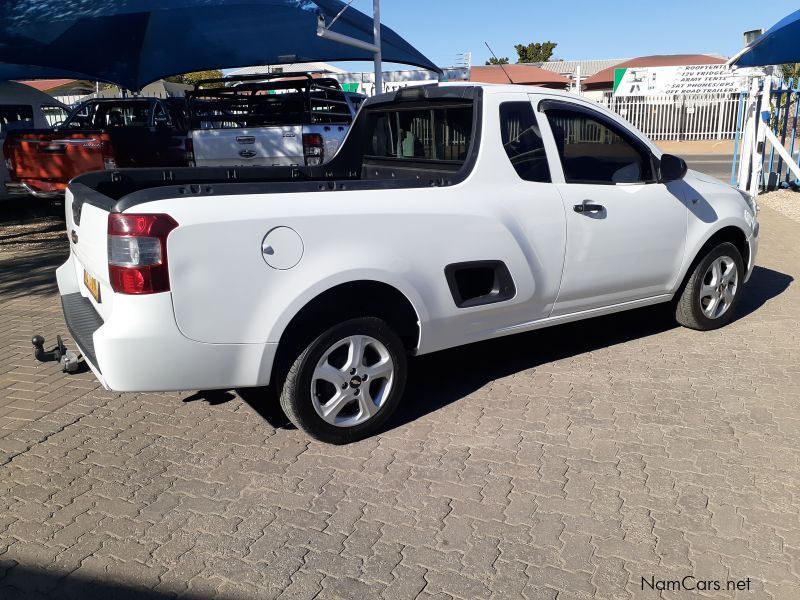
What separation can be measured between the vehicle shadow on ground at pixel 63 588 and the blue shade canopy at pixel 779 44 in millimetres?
12206

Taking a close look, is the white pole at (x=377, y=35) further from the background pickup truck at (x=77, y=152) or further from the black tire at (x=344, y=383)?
the black tire at (x=344, y=383)

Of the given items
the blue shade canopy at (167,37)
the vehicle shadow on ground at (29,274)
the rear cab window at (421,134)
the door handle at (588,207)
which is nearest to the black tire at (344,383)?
the rear cab window at (421,134)

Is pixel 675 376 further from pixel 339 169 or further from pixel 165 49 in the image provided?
pixel 165 49

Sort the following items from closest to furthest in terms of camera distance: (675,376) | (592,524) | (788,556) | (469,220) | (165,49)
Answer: (788,556) < (592,524) < (469,220) < (675,376) < (165,49)

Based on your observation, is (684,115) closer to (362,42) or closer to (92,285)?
(362,42)

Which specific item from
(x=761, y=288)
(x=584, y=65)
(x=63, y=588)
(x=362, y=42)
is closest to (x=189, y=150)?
(x=362, y=42)

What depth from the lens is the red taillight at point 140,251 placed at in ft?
10.3

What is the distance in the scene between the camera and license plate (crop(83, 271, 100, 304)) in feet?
12.0

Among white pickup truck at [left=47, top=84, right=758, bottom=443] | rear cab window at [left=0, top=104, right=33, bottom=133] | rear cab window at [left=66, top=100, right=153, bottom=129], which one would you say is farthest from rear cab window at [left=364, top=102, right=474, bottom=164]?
rear cab window at [left=0, top=104, right=33, bottom=133]

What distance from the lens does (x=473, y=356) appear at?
5.34m

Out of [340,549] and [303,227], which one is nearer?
[340,549]

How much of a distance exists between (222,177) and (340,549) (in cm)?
291

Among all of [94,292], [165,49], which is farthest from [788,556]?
[165,49]

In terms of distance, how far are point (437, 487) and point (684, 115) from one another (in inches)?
1086
